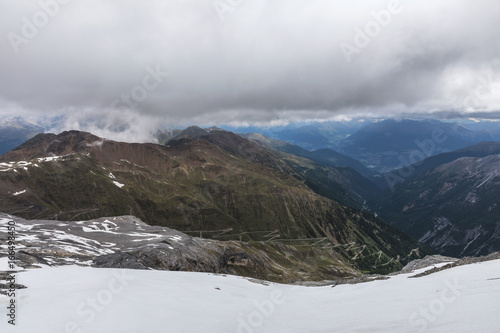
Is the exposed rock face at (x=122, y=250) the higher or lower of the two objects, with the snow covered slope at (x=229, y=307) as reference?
lower

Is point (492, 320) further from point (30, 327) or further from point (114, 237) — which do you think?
point (114, 237)

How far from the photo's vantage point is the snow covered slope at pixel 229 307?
14.9 meters

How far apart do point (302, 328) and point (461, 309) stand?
9.12m

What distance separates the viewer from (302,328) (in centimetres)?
1788

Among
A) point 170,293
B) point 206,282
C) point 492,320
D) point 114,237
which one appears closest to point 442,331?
point 492,320

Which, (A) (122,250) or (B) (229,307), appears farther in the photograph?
(A) (122,250)

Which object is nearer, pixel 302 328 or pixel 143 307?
pixel 302 328

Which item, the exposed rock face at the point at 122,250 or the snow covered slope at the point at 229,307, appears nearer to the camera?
the snow covered slope at the point at 229,307

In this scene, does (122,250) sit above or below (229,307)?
below

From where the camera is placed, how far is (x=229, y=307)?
23.1 meters

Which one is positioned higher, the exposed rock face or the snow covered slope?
the snow covered slope

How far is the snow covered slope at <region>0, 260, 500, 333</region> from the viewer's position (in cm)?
1489

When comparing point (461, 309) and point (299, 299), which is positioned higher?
point (461, 309)

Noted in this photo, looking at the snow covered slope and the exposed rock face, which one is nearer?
the snow covered slope
